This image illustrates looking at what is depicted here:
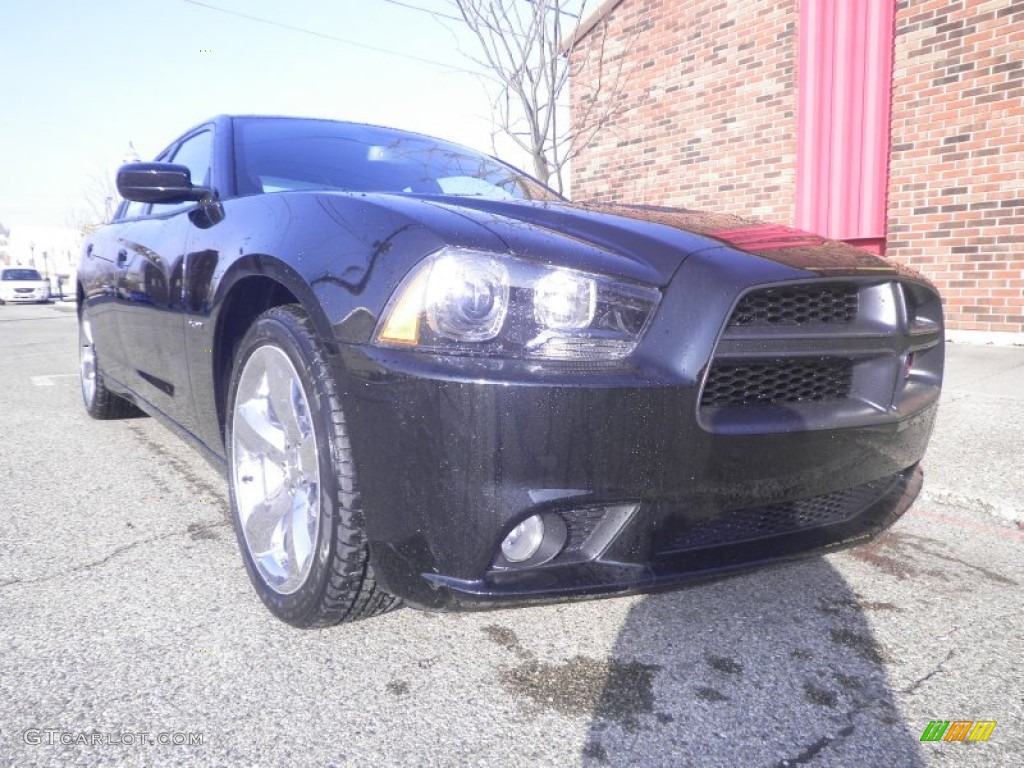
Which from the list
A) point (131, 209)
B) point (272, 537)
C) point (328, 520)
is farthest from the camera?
point (131, 209)

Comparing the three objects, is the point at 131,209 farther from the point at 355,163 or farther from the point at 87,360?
the point at 355,163

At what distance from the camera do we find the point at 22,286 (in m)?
29.9

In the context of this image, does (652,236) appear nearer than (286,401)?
Yes

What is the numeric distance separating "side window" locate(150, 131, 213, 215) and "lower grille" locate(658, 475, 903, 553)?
7.32 ft

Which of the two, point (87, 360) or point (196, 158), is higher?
point (196, 158)

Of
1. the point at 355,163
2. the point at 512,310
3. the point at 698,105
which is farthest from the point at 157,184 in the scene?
the point at 698,105

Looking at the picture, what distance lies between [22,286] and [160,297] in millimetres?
32837

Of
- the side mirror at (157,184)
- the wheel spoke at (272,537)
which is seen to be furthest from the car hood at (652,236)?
the side mirror at (157,184)

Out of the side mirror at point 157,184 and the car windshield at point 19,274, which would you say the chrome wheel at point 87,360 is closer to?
the side mirror at point 157,184

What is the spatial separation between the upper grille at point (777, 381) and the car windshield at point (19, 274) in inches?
1400

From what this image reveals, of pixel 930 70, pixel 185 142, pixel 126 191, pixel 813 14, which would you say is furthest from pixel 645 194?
pixel 126 191

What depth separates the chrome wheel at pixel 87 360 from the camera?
172 inches

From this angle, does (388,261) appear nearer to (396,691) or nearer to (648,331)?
(648,331)

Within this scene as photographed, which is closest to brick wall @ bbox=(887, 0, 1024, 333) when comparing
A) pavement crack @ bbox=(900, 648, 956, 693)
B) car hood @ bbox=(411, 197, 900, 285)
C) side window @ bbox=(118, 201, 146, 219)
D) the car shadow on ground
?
car hood @ bbox=(411, 197, 900, 285)
